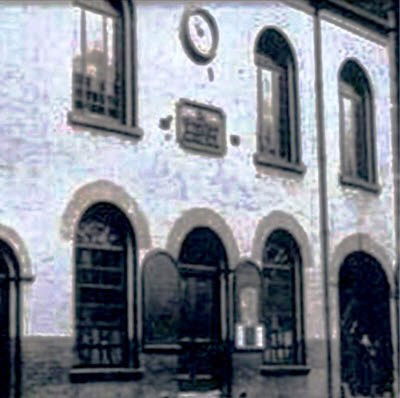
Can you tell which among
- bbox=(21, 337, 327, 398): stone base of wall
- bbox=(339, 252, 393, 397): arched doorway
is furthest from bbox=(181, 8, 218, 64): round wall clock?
bbox=(339, 252, 393, 397): arched doorway

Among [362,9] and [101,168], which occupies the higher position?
[362,9]

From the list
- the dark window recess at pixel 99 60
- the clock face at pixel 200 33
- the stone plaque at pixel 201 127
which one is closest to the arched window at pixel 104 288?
the dark window recess at pixel 99 60

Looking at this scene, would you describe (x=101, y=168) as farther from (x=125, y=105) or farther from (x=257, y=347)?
(x=257, y=347)

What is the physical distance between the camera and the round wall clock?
17.6 meters

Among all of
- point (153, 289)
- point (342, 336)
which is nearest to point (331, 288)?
point (342, 336)

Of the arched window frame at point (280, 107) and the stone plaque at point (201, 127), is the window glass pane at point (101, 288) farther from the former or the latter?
the arched window frame at point (280, 107)

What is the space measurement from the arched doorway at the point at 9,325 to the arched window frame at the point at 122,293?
109 cm

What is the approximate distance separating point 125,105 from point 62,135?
1.49 m

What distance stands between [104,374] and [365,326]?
7620 millimetres

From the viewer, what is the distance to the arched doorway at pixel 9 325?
1448 centimetres

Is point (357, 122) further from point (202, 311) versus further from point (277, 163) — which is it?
point (202, 311)

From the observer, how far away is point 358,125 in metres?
22.1

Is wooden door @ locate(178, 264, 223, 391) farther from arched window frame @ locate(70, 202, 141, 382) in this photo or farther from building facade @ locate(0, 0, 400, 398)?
arched window frame @ locate(70, 202, 141, 382)

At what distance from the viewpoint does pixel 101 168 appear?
1594 cm
